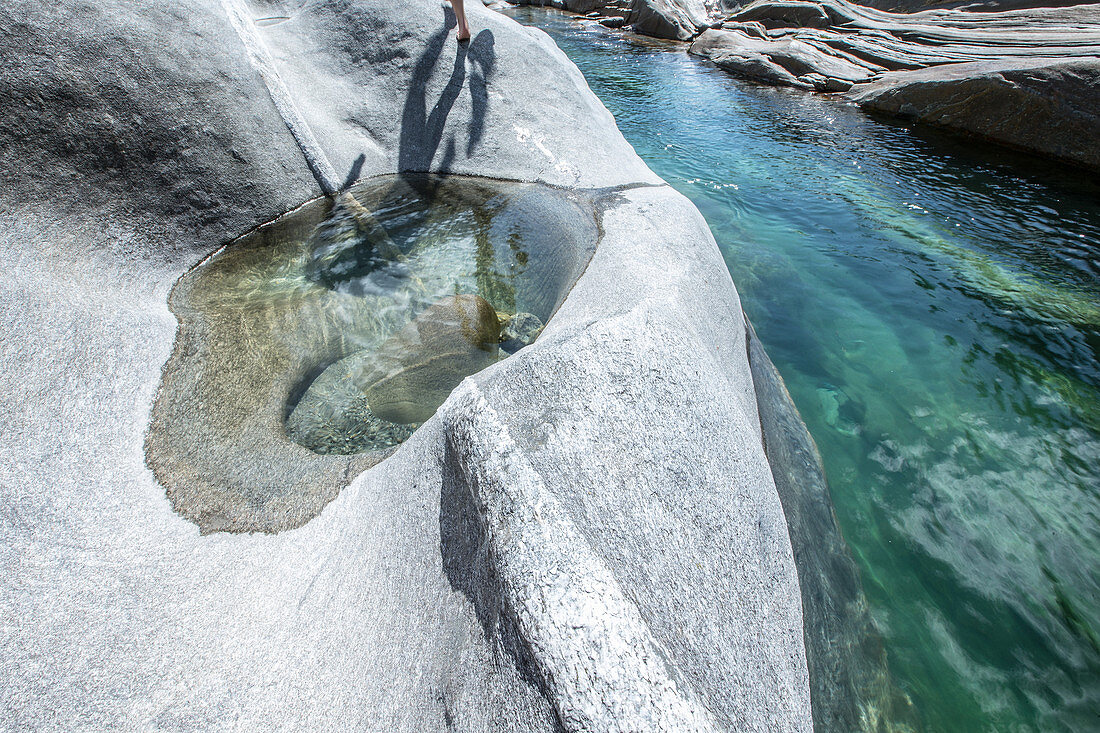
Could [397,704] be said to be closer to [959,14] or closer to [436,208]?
[436,208]

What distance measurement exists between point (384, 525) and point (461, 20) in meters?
5.03

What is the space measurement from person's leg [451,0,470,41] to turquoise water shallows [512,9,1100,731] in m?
3.55

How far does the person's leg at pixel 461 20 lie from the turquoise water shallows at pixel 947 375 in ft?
11.6

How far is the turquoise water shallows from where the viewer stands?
103 inches

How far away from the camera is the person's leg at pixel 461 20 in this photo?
4.78 meters

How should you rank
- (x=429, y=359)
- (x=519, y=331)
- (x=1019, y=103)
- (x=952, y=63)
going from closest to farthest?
(x=429, y=359) < (x=519, y=331) < (x=1019, y=103) < (x=952, y=63)

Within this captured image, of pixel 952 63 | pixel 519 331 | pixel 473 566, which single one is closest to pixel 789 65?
pixel 952 63

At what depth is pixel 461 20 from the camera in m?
4.90

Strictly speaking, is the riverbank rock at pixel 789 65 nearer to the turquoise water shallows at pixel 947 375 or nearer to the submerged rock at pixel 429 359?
the turquoise water shallows at pixel 947 375

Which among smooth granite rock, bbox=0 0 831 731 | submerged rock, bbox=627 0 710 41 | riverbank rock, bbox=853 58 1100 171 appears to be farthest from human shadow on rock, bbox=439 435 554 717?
submerged rock, bbox=627 0 710 41

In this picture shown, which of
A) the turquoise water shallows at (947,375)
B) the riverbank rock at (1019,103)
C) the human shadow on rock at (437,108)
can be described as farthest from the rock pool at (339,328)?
the riverbank rock at (1019,103)

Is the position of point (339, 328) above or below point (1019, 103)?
below

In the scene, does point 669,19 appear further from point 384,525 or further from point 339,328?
point 384,525

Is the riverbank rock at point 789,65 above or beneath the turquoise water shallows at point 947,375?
above
